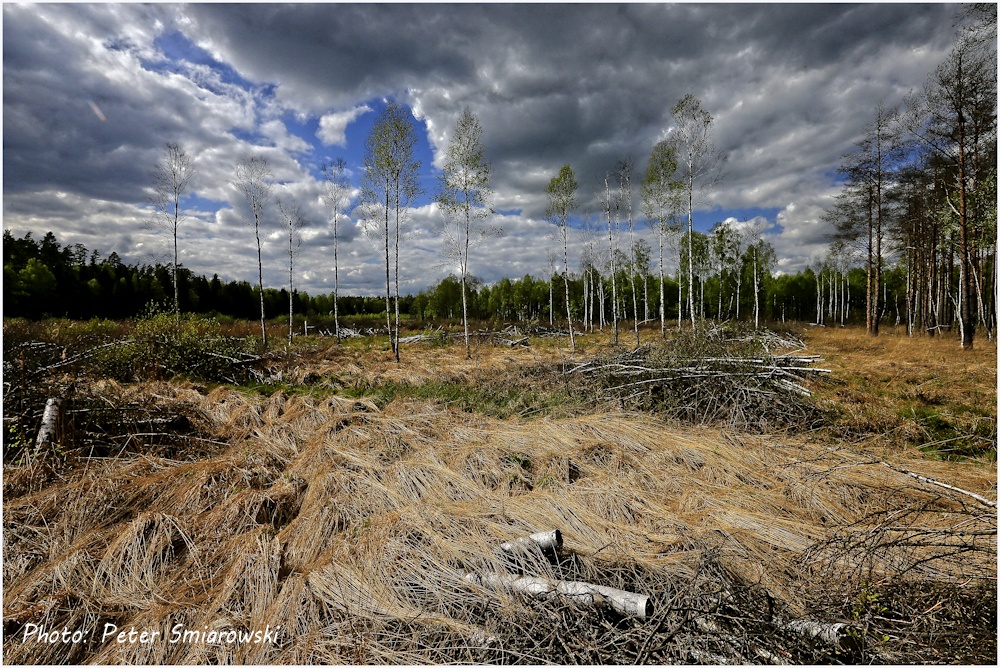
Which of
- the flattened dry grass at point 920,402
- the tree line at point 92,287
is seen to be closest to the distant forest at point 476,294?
the tree line at point 92,287

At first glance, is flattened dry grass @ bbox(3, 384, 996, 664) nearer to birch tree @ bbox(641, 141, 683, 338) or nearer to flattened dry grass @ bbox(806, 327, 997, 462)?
flattened dry grass @ bbox(806, 327, 997, 462)

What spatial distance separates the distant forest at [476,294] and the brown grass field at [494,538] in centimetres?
2774

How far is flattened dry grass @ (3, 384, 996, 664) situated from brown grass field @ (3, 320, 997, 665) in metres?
0.02

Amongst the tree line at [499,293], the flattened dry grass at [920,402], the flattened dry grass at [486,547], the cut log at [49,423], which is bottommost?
the flattened dry grass at [486,547]

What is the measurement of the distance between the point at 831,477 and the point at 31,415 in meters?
8.76

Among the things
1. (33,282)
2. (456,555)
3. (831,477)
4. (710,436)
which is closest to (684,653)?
(456,555)

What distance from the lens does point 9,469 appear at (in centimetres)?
417

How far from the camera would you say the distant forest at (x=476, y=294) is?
36219 millimetres

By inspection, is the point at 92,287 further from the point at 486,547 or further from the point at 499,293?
the point at 486,547

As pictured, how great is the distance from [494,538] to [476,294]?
217 ft

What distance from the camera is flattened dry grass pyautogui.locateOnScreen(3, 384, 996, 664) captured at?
2.30 meters

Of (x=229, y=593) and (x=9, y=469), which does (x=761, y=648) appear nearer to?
(x=229, y=593)

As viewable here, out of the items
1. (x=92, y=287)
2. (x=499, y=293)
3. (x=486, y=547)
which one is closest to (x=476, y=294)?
(x=499, y=293)

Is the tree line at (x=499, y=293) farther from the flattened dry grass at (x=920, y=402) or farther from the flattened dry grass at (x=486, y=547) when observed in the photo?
the flattened dry grass at (x=486, y=547)
